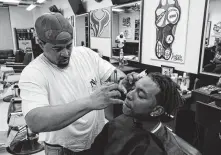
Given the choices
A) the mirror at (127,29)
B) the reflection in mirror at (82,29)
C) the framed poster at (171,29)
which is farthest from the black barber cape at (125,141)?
the reflection in mirror at (82,29)

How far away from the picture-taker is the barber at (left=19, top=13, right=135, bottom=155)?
2.58 ft

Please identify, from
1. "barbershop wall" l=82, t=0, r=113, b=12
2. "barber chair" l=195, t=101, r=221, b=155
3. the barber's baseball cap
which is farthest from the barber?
"barbershop wall" l=82, t=0, r=113, b=12

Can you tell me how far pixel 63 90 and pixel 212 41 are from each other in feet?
5.65

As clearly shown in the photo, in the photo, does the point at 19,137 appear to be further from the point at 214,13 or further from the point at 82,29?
the point at 82,29

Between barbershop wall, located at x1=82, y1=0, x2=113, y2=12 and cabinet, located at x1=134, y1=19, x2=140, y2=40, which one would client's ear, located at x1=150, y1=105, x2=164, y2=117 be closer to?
cabinet, located at x1=134, y1=19, x2=140, y2=40

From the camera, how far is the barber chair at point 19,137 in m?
2.42

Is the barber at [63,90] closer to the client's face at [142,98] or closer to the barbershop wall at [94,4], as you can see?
the client's face at [142,98]

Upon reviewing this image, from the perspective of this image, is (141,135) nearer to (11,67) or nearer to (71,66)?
(71,66)

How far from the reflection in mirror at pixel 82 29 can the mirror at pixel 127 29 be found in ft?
4.27

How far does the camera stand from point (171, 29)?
92.9 inches

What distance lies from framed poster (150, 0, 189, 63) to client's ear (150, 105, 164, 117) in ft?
4.31

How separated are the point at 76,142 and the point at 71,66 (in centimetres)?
49

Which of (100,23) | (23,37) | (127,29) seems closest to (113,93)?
(127,29)

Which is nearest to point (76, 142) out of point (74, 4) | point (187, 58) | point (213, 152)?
point (213, 152)
